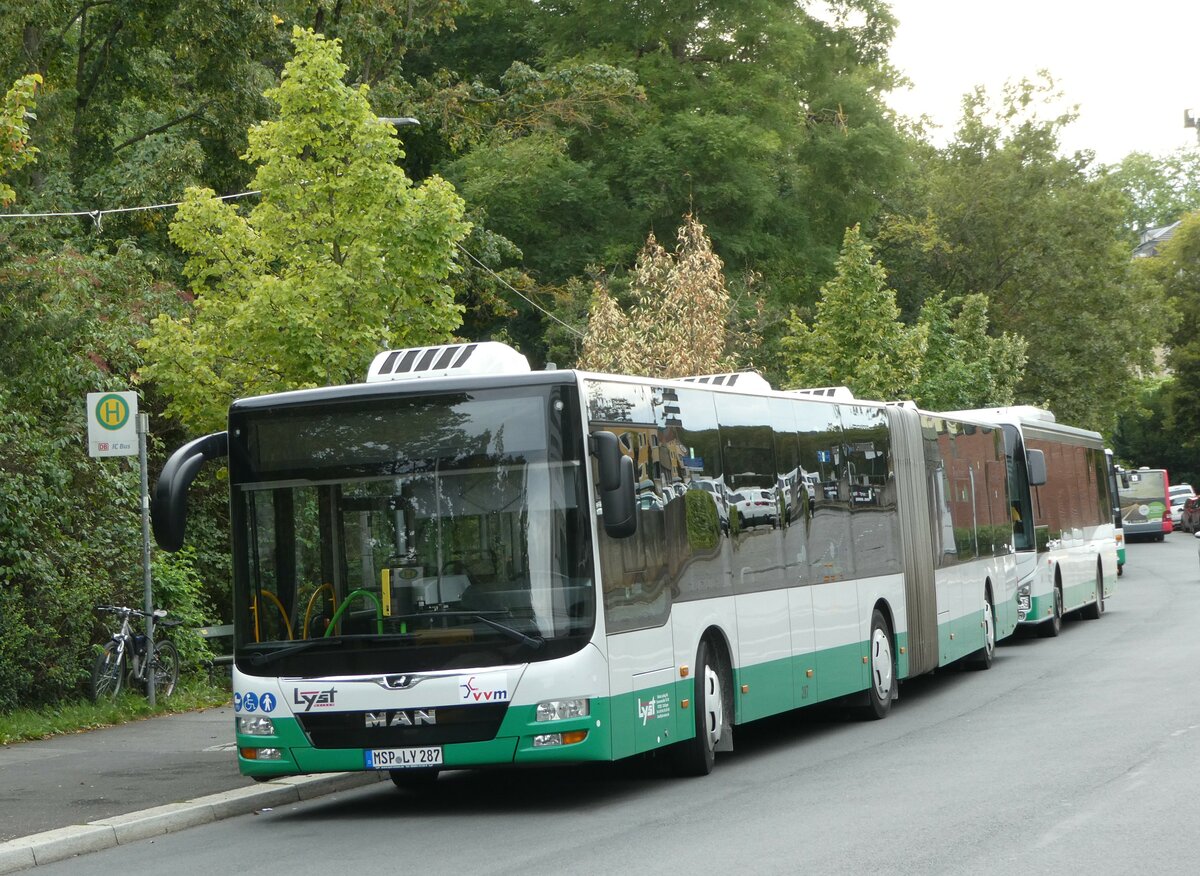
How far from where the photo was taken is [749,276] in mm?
40094

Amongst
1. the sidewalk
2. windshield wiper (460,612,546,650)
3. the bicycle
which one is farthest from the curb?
the bicycle

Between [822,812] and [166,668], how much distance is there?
1033cm

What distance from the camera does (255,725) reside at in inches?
449

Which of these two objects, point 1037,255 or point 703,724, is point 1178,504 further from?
point 703,724

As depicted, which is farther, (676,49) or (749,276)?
(676,49)

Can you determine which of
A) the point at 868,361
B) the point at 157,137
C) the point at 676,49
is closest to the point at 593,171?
the point at 676,49

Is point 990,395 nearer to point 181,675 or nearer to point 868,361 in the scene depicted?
point 868,361

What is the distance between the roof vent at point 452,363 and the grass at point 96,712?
19.8 feet

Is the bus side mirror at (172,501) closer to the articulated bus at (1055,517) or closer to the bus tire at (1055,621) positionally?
the articulated bus at (1055,517)

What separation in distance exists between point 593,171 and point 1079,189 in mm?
24140

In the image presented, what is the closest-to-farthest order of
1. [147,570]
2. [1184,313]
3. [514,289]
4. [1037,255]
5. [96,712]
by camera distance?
[96,712] → [147,570] → [514,289] → [1037,255] → [1184,313]

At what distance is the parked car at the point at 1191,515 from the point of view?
7681cm

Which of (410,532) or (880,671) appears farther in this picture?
(880,671)

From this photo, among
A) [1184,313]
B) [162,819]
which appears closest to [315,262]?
[162,819]
